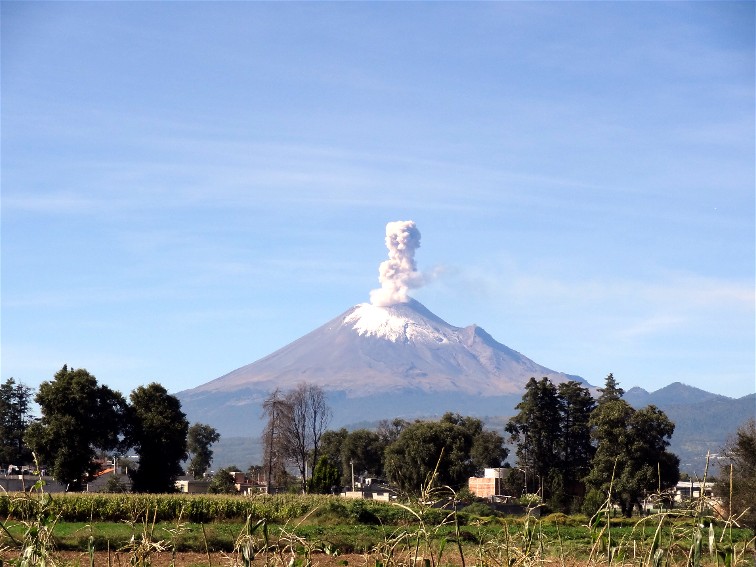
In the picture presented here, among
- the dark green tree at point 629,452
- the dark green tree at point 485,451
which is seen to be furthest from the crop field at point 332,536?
the dark green tree at point 485,451

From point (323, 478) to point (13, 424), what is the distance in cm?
2690

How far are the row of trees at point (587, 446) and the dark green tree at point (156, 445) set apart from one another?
77.7 ft

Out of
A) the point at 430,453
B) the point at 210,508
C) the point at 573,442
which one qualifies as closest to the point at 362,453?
the point at 430,453

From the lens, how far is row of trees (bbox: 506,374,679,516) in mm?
58312

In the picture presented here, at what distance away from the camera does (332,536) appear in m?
30.7

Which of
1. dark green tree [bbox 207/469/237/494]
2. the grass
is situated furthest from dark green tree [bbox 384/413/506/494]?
the grass

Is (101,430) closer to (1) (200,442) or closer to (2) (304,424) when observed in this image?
(2) (304,424)

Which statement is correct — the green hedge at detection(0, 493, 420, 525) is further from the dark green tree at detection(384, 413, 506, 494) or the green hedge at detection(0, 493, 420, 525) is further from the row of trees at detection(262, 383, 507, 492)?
the dark green tree at detection(384, 413, 506, 494)

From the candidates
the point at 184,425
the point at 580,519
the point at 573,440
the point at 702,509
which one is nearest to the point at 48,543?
the point at 702,509

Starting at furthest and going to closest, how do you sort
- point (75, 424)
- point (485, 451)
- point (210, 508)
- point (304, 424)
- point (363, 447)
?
point (363, 447) < point (485, 451) < point (304, 424) < point (75, 424) < point (210, 508)

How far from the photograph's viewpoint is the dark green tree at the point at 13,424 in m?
70.2

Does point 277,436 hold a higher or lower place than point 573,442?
lower

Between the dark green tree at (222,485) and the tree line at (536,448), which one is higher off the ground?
the tree line at (536,448)

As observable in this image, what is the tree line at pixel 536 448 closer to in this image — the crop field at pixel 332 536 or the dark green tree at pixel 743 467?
the dark green tree at pixel 743 467
